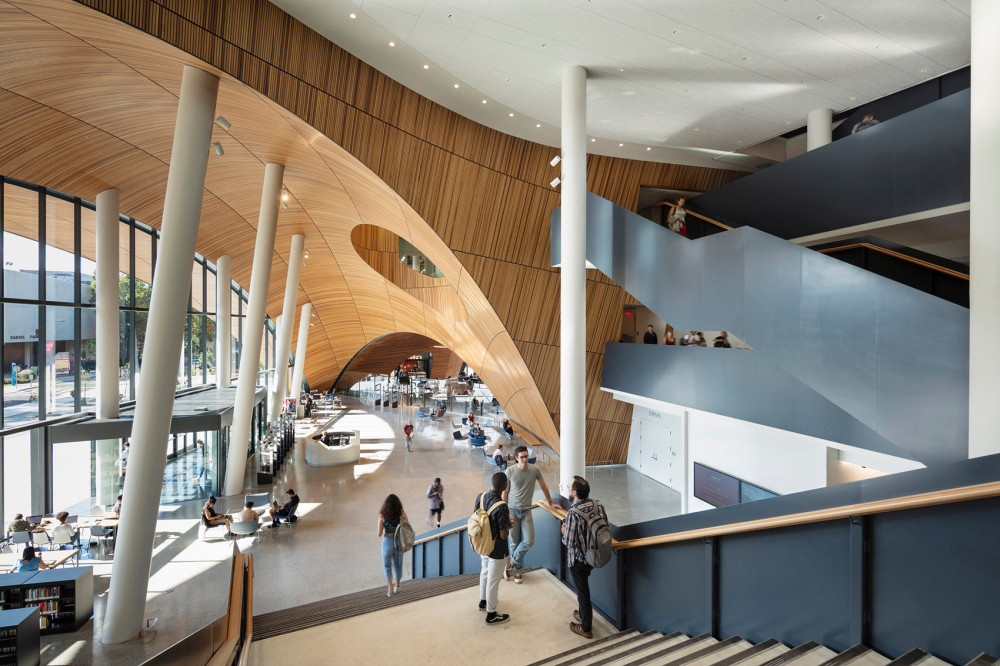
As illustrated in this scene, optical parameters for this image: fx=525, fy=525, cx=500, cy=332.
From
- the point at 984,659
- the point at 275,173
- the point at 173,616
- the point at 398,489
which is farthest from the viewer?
the point at 398,489

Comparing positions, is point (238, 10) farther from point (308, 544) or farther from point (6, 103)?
point (308, 544)

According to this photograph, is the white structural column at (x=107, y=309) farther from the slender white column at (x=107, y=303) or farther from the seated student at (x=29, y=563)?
the seated student at (x=29, y=563)

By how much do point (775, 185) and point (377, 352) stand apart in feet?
98.4

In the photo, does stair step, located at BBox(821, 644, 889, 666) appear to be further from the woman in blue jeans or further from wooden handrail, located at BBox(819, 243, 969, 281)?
wooden handrail, located at BBox(819, 243, 969, 281)

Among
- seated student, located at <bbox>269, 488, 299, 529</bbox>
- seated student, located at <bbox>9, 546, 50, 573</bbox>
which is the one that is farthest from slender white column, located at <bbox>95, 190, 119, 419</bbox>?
seated student, located at <bbox>269, 488, 299, 529</bbox>

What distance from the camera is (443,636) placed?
13.5ft

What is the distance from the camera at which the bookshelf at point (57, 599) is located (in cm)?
636

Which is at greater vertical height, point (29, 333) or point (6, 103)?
point (6, 103)

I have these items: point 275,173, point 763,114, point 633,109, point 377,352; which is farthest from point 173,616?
point 377,352

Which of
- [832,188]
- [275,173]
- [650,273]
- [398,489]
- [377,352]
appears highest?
[275,173]

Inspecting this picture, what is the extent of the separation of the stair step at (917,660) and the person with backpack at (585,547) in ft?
6.31

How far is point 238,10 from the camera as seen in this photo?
281 inches

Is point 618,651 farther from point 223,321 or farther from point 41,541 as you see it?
point 223,321

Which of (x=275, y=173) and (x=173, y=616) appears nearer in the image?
(x=173, y=616)
